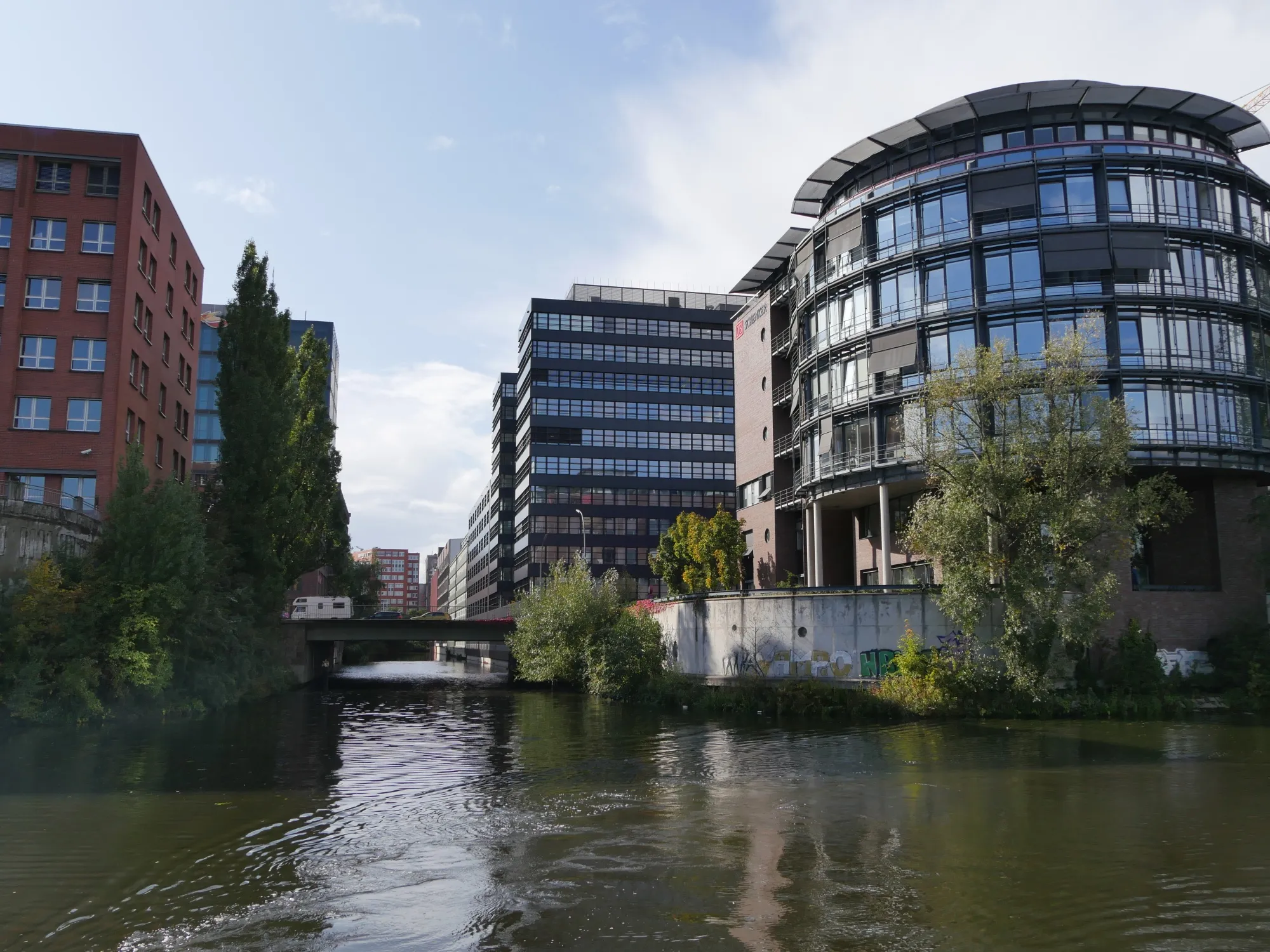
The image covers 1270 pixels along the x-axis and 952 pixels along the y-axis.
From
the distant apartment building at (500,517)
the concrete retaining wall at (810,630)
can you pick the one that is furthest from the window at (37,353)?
the distant apartment building at (500,517)

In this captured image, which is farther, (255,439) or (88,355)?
(255,439)

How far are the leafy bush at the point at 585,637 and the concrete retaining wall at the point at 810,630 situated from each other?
385 centimetres

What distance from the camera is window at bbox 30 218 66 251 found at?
167 feet

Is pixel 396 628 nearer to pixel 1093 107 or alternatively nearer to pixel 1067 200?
pixel 1067 200

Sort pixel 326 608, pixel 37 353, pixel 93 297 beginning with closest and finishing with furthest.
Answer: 1. pixel 37 353
2. pixel 93 297
3. pixel 326 608

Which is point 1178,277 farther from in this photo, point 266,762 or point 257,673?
point 257,673

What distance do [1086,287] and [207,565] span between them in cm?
4290

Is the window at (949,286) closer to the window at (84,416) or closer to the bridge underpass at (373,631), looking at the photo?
the bridge underpass at (373,631)

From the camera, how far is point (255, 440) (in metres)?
54.2

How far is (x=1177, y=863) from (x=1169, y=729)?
21.8 metres

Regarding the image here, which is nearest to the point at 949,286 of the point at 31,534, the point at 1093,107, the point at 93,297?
the point at 1093,107

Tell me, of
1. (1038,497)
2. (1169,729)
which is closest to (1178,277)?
(1038,497)

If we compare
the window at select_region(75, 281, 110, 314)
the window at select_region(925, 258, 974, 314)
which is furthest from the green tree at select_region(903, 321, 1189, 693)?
the window at select_region(75, 281, 110, 314)

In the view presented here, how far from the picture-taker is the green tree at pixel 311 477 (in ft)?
189
